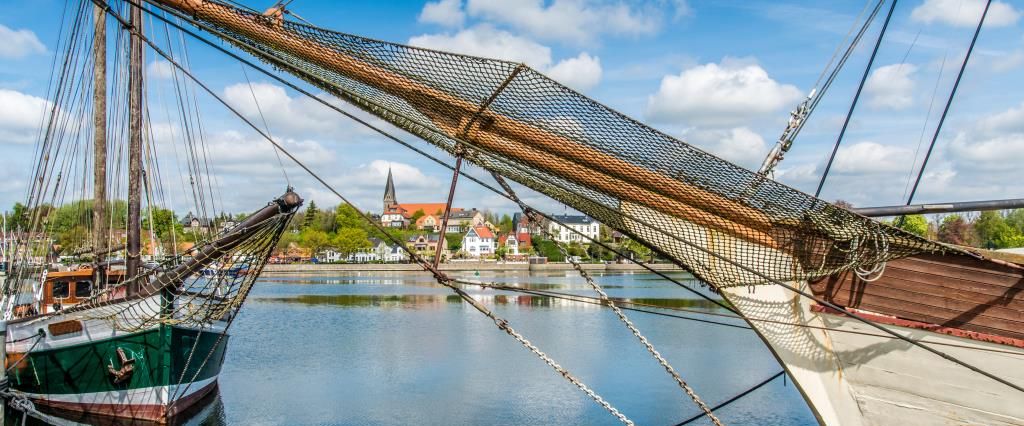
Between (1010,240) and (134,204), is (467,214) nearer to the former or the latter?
(1010,240)

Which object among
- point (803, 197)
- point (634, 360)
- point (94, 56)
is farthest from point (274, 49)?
point (634, 360)

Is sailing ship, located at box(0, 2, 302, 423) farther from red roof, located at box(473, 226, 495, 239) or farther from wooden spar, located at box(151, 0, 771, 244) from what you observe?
red roof, located at box(473, 226, 495, 239)

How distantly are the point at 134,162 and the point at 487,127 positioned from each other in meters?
11.5

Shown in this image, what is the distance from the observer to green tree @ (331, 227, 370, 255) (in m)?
115

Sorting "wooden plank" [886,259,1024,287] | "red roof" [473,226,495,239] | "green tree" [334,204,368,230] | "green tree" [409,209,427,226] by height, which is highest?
"green tree" [409,209,427,226]

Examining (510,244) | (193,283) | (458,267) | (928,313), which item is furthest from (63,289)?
(510,244)

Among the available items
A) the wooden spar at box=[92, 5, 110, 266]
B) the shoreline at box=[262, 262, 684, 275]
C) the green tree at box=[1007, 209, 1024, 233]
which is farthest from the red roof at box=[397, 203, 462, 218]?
the wooden spar at box=[92, 5, 110, 266]

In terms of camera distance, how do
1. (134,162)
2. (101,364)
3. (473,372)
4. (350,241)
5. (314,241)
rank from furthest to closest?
(314,241) < (350,241) < (473,372) < (134,162) < (101,364)

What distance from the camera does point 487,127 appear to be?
5.89 m

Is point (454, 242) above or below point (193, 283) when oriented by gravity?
above

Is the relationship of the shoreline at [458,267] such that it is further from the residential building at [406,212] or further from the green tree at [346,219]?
the residential building at [406,212]

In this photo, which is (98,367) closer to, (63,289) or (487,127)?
Result: (63,289)

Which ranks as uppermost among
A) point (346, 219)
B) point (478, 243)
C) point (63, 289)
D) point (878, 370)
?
point (346, 219)

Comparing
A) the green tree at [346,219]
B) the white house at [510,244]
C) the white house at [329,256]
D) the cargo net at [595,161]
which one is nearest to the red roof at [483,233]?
the white house at [510,244]
